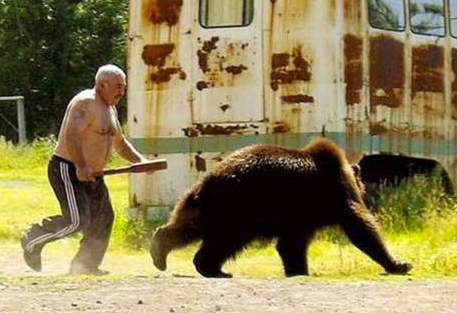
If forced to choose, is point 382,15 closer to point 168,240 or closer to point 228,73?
point 228,73

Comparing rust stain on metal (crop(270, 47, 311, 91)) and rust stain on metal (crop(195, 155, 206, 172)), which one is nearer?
rust stain on metal (crop(270, 47, 311, 91))

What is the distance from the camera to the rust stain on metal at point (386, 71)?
13031mm

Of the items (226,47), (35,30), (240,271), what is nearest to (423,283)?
(240,271)

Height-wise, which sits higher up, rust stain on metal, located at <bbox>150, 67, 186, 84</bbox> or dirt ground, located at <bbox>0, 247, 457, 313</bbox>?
rust stain on metal, located at <bbox>150, 67, 186, 84</bbox>

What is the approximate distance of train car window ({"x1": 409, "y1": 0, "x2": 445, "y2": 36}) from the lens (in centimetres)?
1373

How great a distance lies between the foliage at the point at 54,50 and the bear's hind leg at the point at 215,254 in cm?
2984

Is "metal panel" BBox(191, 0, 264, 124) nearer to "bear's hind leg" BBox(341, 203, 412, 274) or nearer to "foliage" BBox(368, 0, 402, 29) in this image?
"foliage" BBox(368, 0, 402, 29)

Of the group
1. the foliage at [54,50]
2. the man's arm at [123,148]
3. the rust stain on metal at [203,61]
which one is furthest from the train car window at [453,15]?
the foliage at [54,50]

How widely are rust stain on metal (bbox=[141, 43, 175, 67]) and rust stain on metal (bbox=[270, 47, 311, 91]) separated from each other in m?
1.13

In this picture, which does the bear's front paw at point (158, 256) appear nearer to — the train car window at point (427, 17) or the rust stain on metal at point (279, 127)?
the rust stain on metal at point (279, 127)

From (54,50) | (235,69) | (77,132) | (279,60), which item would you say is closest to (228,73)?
(235,69)

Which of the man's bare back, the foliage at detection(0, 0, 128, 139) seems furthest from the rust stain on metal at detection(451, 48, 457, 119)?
the foliage at detection(0, 0, 128, 139)

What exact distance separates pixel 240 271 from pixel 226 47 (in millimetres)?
2782

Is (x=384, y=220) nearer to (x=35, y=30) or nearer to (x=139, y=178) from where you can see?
(x=139, y=178)
